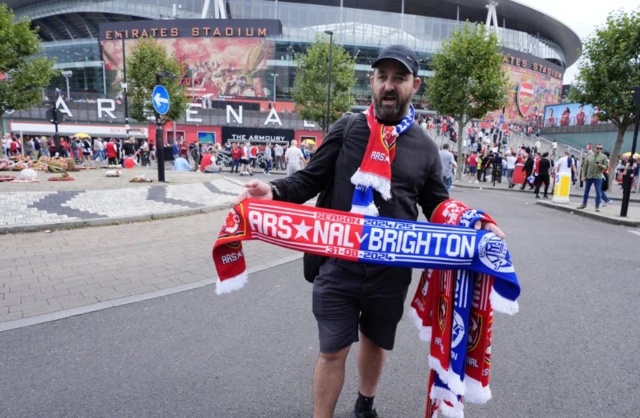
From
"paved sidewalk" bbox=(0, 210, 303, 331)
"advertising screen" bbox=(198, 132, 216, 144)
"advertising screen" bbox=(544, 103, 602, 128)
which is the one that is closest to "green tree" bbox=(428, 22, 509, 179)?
"advertising screen" bbox=(544, 103, 602, 128)

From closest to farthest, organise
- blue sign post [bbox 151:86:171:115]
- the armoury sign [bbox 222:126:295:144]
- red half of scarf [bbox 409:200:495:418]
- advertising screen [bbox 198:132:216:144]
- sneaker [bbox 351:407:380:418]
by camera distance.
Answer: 1. red half of scarf [bbox 409:200:495:418]
2. sneaker [bbox 351:407:380:418]
3. blue sign post [bbox 151:86:171:115]
4. the armoury sign [bbox 222:126:295:144]
5. advertising screen [bbox 198:132:216:144]

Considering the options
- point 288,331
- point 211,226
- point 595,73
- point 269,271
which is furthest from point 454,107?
point 288,331

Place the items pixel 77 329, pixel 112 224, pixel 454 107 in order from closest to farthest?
pixel 77 329 < pixel 112 224 < pixel 454 107

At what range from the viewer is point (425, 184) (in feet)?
7.50

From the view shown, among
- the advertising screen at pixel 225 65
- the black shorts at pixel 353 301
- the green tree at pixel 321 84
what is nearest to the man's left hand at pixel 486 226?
the black shorts at pixel 353 301

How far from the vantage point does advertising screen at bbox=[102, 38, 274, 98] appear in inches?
2192

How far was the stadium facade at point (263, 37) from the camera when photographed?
5588 cm

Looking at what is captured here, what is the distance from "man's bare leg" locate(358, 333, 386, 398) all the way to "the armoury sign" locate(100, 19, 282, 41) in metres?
59.6

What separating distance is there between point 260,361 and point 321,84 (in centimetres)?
3353

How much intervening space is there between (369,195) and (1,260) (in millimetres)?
5748

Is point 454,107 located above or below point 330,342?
above

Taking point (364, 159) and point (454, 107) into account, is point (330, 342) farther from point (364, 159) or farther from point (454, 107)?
point (454, 107)

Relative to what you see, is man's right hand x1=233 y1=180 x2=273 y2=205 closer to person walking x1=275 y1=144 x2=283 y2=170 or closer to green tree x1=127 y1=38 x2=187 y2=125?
person walking x1=275 y1=144 x2=283 y2=170

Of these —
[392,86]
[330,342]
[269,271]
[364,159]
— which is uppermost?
[392,86]
